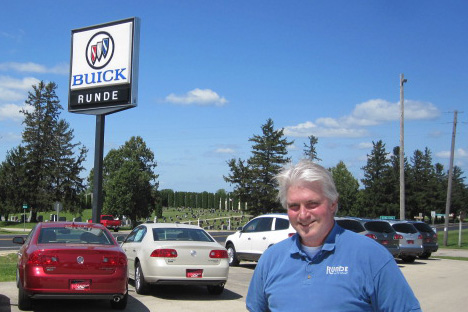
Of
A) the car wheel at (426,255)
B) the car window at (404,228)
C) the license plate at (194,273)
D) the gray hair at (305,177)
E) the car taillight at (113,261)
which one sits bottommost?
the car wheel at (426,255)

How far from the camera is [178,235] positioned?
12.7 metres

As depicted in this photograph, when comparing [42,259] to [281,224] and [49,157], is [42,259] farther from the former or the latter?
[49,157]

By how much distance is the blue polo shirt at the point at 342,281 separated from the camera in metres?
2.60

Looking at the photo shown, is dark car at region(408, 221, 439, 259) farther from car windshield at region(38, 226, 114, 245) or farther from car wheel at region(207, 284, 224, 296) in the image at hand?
car windshield at region(38, 226, 114, 245)

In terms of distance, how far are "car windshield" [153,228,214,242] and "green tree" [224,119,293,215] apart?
5239 cm

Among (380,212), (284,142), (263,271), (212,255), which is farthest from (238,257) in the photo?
(380,212)

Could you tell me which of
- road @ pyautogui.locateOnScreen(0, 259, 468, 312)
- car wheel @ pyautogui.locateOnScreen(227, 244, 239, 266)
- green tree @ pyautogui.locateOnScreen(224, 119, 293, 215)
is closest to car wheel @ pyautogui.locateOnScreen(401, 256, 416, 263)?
road @ pyautogui.locateOnScreen(0, 259, 468, 312)

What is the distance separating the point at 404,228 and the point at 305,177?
75.0ft

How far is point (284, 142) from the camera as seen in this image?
221 ft

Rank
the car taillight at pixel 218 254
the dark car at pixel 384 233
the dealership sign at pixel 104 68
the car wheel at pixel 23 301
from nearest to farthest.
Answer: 1. the car wheel at pixel 23 301
2. the car taillight at pixel 218 254
3. the dealership sign at pixel 104 68
4. the dark car at pixel 384 233

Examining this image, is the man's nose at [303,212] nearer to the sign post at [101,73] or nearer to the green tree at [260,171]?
the sign post at [101,73]

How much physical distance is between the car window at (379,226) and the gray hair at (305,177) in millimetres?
19476

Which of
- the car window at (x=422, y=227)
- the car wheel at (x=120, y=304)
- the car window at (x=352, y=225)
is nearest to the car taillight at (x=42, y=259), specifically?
the car wheel at (x=120, y=304)

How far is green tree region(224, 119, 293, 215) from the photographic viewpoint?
216 feet
